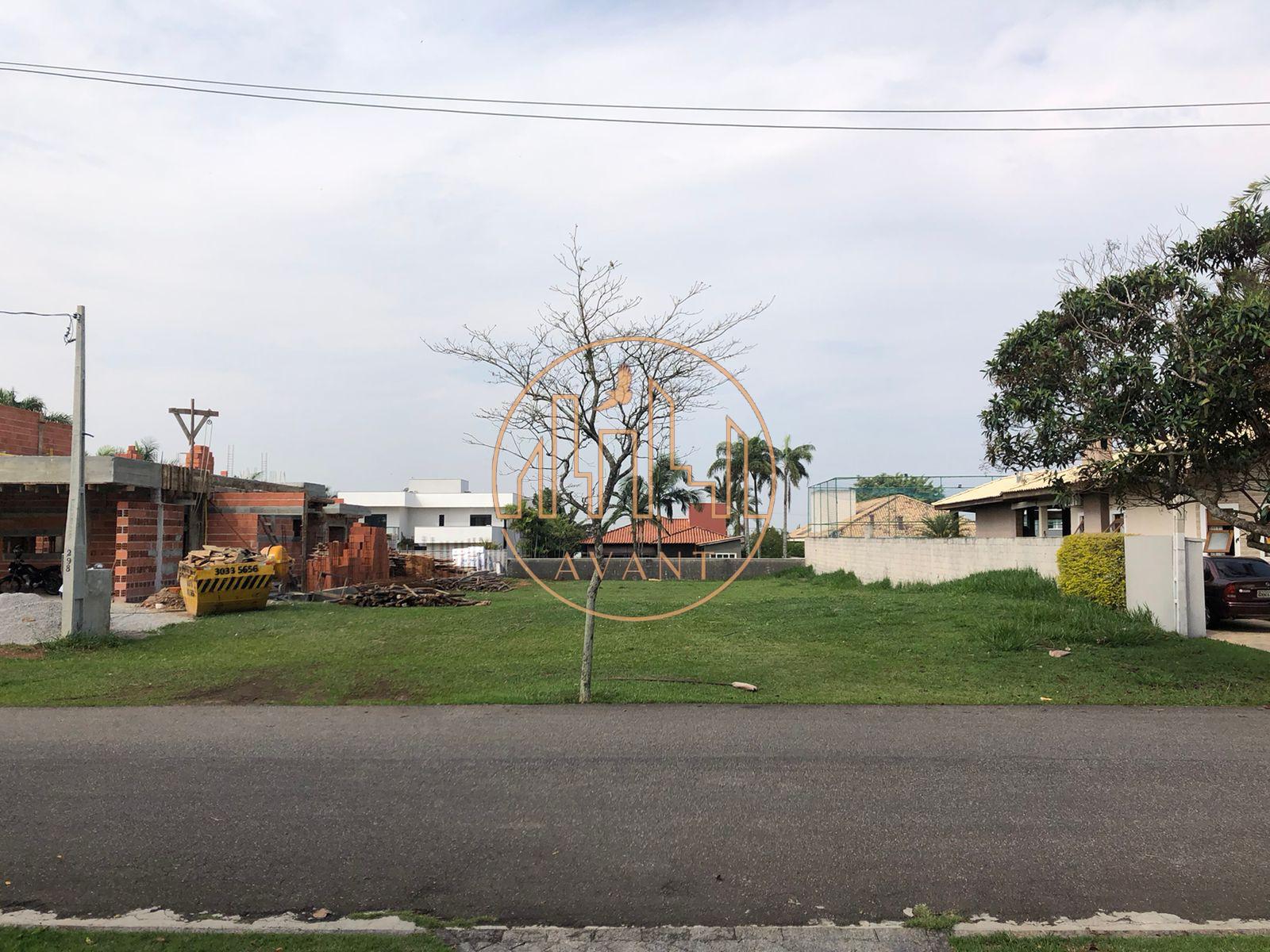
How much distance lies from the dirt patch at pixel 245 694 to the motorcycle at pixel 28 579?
42.9 ft

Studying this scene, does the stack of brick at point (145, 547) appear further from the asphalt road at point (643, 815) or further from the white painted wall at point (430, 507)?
the white painted wall at point (430, 507)

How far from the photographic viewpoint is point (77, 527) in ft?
45.2

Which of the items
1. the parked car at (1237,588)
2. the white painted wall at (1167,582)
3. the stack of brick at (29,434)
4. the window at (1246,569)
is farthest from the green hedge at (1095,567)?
the stack of brick at (29,434)

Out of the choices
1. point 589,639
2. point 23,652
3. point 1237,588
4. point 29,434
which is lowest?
point 23,652

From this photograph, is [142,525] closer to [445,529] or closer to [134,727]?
[134,727]

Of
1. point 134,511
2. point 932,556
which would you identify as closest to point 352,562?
point 134,511

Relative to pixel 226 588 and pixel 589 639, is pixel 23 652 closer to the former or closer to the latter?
pixel 226 588

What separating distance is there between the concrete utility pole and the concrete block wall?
655 inches

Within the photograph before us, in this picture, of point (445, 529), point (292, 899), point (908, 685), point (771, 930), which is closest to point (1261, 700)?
point (908, 685)

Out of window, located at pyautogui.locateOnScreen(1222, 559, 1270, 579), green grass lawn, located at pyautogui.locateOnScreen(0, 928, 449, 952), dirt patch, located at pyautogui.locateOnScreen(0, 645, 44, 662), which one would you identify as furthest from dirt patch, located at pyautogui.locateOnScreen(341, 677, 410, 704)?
window, located at pyautogui.locateOnScreen(1222, 559, 1270, 579)

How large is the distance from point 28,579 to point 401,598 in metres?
8.57

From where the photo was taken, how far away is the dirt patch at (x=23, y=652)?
41.4 ft

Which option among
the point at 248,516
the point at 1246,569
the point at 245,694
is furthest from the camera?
the point at 248,516

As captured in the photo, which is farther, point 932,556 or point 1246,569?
point 932,556
